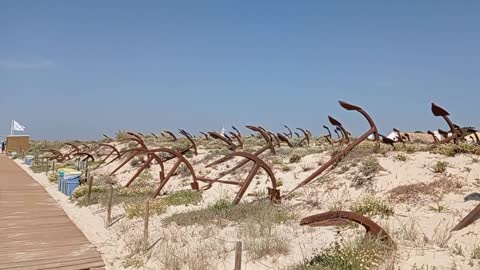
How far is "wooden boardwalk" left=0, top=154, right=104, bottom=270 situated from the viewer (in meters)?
6.10

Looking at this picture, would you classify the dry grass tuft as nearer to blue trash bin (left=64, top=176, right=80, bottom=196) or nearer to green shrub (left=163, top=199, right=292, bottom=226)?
green shrub (left=163, top=199, right=292, bottom=226)

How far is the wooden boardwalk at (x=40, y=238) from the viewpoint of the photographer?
610 centimetres

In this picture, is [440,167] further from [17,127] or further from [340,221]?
[17,127]

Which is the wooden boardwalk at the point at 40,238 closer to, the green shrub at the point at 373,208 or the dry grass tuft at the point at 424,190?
the green shrub at the point at 373,208

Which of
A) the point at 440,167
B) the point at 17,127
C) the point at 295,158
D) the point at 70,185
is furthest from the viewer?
the point at 17,127

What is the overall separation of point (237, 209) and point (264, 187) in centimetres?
290

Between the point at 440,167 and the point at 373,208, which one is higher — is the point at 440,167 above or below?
above

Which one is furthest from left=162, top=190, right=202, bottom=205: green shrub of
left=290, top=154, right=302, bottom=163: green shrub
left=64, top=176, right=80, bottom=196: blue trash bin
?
left=64, top=176, right=80, bottom=196: blue trash bin

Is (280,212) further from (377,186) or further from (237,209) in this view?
(377,186)

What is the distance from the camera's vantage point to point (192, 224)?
7820mm

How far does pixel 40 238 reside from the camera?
7.45 meters

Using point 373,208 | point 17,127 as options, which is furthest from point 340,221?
point 17,127

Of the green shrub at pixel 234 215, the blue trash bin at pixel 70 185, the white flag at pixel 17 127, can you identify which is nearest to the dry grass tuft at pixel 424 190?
the green shrub at pixel 234 215

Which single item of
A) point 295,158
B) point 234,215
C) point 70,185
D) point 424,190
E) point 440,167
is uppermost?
point 295,158
